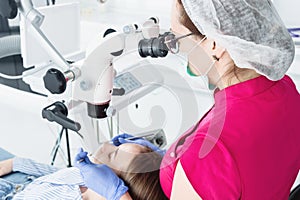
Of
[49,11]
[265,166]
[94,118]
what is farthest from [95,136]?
[49,11]

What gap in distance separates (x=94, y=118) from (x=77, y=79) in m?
0.10

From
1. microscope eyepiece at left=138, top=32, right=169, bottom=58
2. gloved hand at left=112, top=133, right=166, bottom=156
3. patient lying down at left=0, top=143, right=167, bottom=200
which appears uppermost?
microscope eyepiece at left=138, top=32, right=169, bottom=58

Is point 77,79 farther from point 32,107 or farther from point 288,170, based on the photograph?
point 32,107

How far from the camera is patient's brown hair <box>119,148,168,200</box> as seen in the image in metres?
1.15

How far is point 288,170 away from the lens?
1.01m

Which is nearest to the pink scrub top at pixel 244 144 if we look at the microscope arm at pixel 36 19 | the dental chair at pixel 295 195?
the dental chair at pixel 295 195

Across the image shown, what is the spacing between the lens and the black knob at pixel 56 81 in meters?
0.86

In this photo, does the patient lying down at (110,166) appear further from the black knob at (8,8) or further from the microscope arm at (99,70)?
the black knob at (8,8)

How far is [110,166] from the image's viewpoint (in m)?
1.18

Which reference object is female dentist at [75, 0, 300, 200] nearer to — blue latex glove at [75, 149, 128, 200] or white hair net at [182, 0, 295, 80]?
white hair net at [182, 0, 295, 80]

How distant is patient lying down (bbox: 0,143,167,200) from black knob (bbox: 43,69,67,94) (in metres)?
0.18

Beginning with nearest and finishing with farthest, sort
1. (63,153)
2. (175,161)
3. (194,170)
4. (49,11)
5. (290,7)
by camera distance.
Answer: (194,170), (175,161), (49,11), (290,7), (63,153)

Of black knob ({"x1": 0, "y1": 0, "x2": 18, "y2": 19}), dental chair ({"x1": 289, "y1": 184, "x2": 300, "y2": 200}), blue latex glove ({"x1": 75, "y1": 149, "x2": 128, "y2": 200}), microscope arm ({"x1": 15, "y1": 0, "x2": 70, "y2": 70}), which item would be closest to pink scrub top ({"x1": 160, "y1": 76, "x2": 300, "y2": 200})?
dental chair ({"x1": 289, "y1": 184, "x2": 300, "y2": 200})

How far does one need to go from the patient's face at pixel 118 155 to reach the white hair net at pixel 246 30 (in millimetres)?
392
